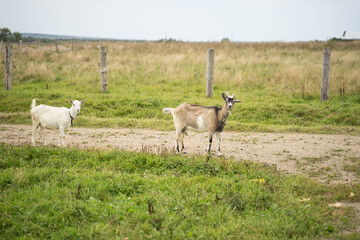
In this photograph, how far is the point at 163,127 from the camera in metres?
12.0

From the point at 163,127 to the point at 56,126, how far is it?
4.06 m

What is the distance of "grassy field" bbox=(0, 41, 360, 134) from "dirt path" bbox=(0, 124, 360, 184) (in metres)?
0.94

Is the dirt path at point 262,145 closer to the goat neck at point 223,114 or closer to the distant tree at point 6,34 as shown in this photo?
the goat neck at point 223,114

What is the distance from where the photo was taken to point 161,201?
18.1 feet

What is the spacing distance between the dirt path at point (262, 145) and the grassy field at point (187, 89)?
94cm

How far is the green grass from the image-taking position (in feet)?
15.8

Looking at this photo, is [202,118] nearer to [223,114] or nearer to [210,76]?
[223,114]

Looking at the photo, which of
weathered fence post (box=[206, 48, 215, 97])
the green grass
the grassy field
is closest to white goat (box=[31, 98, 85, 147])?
the green grass

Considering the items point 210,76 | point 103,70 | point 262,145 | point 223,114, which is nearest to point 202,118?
point 223,114

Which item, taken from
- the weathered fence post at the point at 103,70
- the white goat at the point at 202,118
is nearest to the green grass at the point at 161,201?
the white goat at the point at 202,118

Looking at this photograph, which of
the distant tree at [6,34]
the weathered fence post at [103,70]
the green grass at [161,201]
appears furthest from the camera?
the distant tree at [6,34]

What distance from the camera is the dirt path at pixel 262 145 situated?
308 inches

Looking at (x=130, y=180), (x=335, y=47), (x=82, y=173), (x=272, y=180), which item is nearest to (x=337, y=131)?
(x=272, y=180)

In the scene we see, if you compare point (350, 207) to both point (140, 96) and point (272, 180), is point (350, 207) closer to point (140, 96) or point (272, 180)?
point (272, 180)
